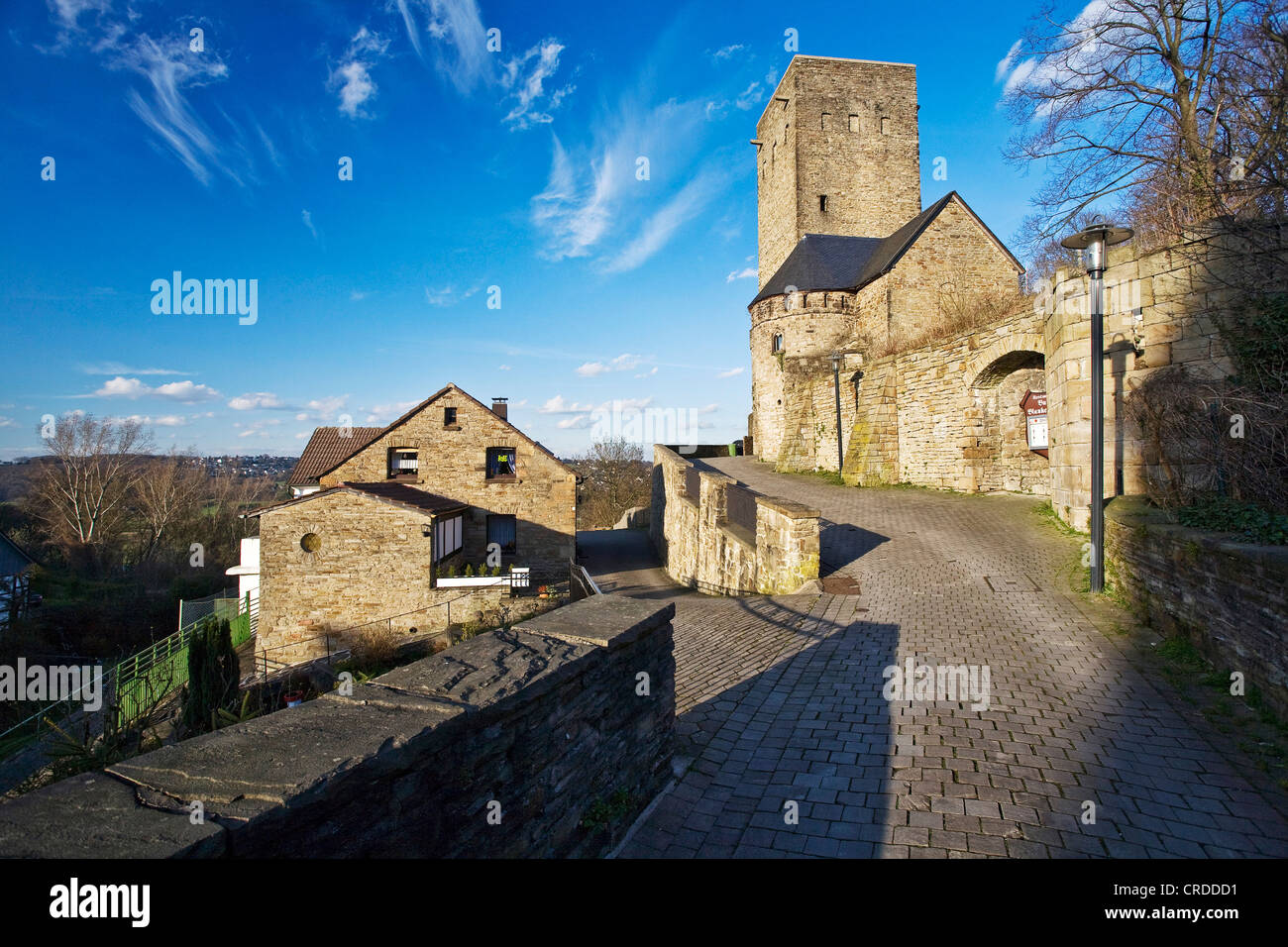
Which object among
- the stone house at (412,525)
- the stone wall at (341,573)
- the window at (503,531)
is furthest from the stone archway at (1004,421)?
the window at (503,531)

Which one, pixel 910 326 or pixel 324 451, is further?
pixel 324 451

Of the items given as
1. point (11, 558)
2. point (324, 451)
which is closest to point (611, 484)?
point (324, 451)

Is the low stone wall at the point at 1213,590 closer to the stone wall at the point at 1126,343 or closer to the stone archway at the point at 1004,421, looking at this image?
the stone wall at the point at 1126,343

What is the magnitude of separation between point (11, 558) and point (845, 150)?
42793 millimetres

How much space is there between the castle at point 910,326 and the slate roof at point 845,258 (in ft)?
0.35

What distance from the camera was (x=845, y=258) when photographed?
27.7 m

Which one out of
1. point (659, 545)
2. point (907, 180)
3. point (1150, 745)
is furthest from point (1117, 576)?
point (907, 180)

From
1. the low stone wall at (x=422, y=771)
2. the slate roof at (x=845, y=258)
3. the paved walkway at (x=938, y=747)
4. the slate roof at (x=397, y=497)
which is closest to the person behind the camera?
the low stone wall at (x=422, y=771)

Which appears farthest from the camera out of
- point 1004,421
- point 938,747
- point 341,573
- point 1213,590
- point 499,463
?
point 499,463

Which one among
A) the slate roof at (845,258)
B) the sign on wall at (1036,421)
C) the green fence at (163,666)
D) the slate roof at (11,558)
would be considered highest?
the slate roof at (845,258)

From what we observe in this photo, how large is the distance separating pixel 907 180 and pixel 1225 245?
27.1 meters

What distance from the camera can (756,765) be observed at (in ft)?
13.5

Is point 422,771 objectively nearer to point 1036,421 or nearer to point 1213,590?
point 1213,590

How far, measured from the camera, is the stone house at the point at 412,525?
17.0 m
